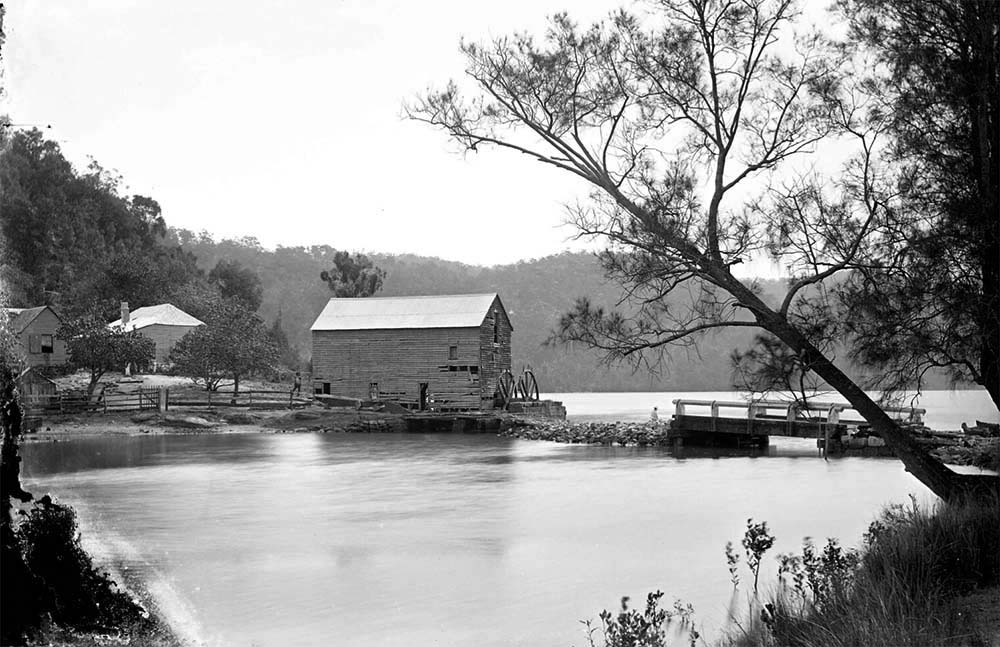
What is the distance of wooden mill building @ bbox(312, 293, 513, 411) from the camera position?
46469 mm

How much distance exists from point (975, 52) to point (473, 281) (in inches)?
4106

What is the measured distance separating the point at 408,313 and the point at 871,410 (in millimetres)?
38820

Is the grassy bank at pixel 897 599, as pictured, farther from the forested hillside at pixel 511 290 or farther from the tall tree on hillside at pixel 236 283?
the forested hillside at pixel 511 290

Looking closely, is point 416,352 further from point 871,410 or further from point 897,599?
point 897,599

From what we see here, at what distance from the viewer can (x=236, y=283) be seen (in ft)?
250

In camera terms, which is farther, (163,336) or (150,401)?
(163,336)

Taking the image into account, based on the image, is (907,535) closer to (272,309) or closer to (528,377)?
(528,377)

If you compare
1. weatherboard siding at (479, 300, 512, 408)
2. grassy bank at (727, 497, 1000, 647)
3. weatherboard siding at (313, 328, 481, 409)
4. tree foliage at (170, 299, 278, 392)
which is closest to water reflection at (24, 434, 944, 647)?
grassy bank at (727, 497, 1000, 647)

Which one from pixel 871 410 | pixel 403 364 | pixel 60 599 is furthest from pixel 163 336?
pixel 871 410

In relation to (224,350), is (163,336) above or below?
above

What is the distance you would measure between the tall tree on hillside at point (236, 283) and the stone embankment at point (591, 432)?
37818 mm

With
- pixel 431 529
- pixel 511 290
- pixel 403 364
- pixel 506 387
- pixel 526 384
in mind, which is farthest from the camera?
pixel 511 290

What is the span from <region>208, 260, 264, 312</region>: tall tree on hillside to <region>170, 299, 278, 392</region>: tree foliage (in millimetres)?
25999

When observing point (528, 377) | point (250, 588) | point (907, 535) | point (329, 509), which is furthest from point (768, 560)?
point (528, 377)
